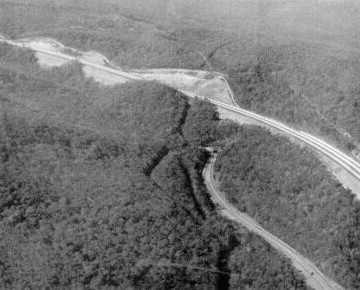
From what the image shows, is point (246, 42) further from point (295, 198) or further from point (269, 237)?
point (269, 237)

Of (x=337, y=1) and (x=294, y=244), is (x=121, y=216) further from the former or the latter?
(x=337, y=1)

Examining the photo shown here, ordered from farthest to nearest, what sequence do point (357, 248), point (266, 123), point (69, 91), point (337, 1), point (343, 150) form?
1. point (337, 1)
2. point (69, 91)
3. point (266, 123)
4. point (343, 150)
5. point (357, 248)

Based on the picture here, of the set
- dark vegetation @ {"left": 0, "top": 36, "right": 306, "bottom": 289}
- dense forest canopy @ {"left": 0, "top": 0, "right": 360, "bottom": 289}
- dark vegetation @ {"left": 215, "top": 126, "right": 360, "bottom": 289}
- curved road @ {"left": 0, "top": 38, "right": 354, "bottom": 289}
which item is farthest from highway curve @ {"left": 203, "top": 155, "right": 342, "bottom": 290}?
dark vegetation @ {"left": 0, "top": 36, "right": 306, "bottom": 289}

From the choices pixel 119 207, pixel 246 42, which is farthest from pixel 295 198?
pixel 246 42

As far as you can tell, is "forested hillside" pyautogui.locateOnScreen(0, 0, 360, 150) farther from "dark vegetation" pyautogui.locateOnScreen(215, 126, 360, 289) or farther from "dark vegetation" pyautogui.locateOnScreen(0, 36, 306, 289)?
"dark vegetation" pyautogui.locateOnScreen(0, 36, 306, 289)

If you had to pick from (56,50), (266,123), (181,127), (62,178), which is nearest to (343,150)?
(266,123)

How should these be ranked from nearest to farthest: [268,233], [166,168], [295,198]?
[268,233], [295,198], [166,168]
